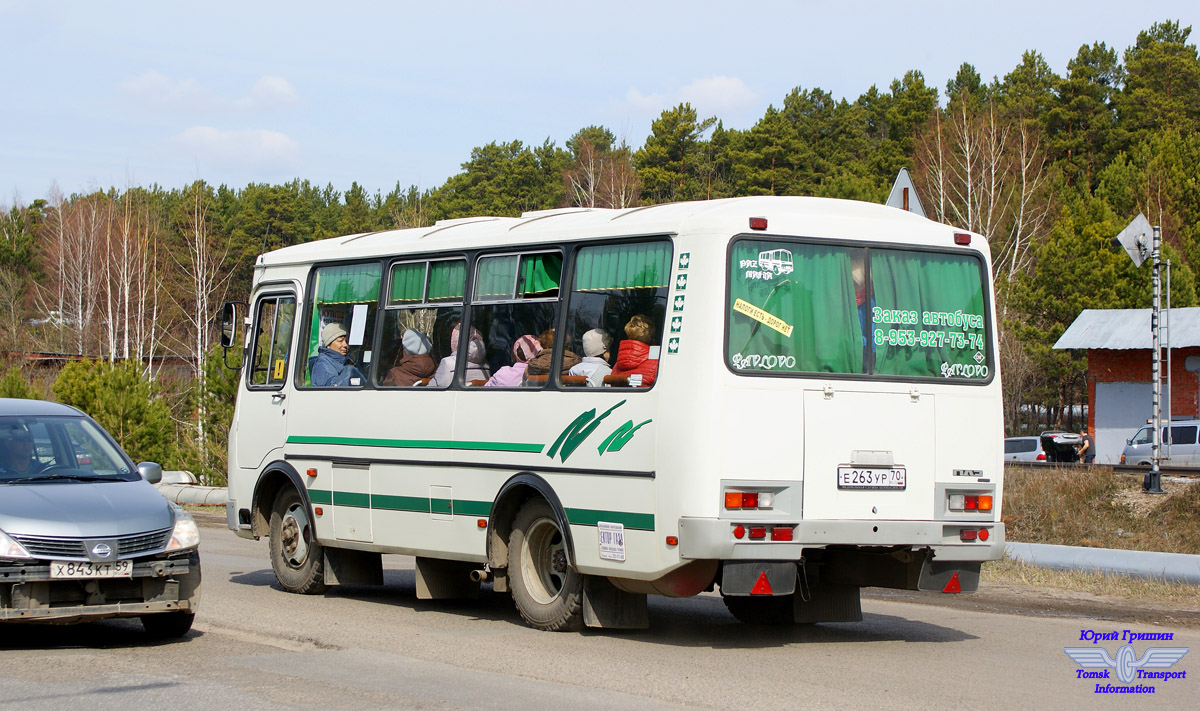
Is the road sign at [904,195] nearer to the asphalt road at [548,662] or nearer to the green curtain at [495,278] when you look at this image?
the asphalt road at [548,662]

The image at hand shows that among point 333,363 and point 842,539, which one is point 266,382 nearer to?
point 333,363

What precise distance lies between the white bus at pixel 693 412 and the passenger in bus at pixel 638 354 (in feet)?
0.05

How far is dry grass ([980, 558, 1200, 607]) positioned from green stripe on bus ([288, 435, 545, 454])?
562cm

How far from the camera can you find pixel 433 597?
12.0 metres

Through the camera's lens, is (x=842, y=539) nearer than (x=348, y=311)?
Yes

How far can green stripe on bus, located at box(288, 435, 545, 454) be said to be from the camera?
10.4 metres

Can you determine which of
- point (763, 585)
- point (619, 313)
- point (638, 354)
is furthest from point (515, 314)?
point (763, 585)

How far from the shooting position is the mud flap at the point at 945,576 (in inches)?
377

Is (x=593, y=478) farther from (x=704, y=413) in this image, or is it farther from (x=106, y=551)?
(x=106, y=551)

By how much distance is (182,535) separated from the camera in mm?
9352

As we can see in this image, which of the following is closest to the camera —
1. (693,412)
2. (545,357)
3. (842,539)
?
(693,412)

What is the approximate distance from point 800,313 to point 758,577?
1.81 meters

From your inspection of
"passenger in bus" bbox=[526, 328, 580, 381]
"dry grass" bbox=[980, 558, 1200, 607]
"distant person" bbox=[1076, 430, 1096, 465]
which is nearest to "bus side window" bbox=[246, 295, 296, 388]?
"passenger in bus" bbox=[526, 328, 580, 381]

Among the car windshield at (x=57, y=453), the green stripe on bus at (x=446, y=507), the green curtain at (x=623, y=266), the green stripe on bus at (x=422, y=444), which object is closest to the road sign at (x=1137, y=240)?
the green stripe on bus at (x=422, y=444)
